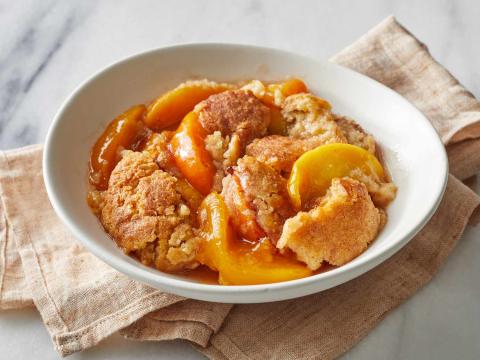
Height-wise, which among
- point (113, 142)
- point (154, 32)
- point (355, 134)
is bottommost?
point (154, 32)

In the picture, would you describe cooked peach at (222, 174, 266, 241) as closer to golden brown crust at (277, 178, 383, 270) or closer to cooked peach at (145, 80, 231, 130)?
golden brown crust at (277, 178, 383, 270)

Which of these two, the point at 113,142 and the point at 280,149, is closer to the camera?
the point at 280,149

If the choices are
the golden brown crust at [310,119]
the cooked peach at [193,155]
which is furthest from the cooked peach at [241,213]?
the golden brown crust at [310,119]

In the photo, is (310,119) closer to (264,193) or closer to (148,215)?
(264,193)

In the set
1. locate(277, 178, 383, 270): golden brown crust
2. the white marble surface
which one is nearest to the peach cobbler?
locate(277, 178, 383, 270): golden brown crust

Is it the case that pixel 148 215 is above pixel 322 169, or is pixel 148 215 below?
below

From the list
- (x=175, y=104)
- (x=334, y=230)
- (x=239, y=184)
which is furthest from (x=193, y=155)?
(x=334, y=230)

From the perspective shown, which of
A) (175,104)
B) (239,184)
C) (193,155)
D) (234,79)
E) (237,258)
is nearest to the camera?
(237,258)
